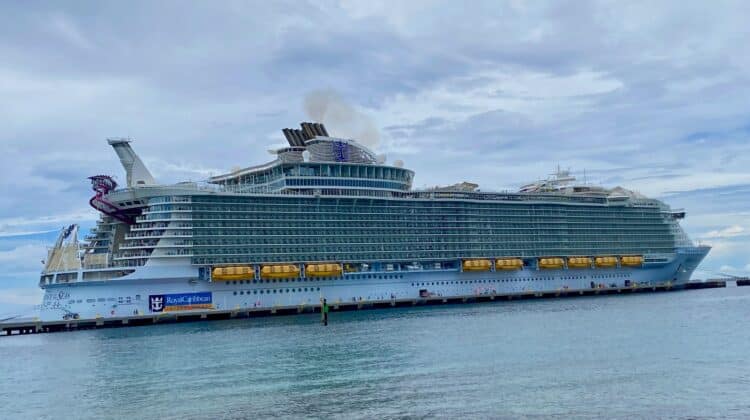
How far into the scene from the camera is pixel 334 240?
8931cm

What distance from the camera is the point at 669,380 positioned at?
103 ft

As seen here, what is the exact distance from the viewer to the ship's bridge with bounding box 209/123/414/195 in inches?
3588

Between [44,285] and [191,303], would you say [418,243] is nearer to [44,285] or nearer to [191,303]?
[191,303]

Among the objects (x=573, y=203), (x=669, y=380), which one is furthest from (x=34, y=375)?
(x=573, y=203)

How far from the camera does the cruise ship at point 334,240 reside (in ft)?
252

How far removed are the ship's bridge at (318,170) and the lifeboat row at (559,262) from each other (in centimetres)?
1269

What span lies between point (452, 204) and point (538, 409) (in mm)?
74570

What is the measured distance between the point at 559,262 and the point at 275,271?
39732 millimetres

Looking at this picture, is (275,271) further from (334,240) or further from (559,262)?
(559,262)

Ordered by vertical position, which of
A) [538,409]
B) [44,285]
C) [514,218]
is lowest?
[538,409]

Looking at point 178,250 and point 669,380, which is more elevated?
point 178,250

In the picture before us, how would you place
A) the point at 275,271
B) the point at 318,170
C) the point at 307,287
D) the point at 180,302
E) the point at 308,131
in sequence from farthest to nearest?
the point at 308,131, the point at 318,170, the point at 307,287, the point at 275,271, the point at 180,302

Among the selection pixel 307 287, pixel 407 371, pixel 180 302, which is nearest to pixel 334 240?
pixel 307 287

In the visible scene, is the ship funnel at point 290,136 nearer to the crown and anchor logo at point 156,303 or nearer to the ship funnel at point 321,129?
the ship funnel at point 321,129
